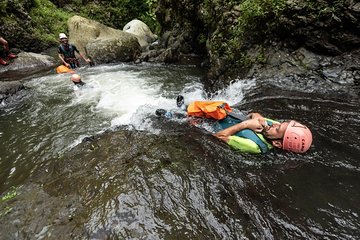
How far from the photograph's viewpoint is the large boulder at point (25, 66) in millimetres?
11994

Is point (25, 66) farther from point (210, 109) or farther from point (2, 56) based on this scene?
point (210, 109)

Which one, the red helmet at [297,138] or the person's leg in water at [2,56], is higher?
the red helmet at [297,138]

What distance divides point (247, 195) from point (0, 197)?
3.33m

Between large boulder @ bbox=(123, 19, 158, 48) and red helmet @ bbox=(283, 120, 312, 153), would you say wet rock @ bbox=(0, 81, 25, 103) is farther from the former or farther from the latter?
large boulder @ bbox=(123, 19, 158, 48)

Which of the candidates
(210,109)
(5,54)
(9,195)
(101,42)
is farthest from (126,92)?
(5,54)

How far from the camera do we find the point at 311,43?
23.2ft

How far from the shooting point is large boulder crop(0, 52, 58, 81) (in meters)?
12.0

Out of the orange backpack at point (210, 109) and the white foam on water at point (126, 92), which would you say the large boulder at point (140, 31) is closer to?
the white foam on water at point (126, 92)

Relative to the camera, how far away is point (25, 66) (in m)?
13.0

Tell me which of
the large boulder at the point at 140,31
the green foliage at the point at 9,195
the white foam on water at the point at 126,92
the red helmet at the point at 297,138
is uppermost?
the red helmet at the point at 297,138

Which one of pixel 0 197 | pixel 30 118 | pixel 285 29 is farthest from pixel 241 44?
pixel 0 197

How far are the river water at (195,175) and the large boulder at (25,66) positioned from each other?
5588 millimetres

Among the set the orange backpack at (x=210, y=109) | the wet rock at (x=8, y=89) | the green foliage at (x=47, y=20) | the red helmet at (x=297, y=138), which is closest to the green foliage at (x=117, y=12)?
the green foliage at (x=47, y=20)

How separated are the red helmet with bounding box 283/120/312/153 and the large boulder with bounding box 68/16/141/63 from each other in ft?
35.0
